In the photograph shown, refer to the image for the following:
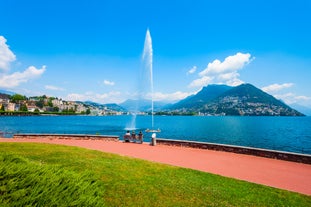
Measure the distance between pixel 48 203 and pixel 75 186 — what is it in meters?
0.79

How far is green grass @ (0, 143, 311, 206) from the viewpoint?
4037 millimetres

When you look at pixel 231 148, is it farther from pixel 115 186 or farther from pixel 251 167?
pixel 115 186

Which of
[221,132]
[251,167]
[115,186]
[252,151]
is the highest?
[115,186]

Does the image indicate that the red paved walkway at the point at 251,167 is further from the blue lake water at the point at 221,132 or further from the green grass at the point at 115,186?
the blue lake water at the point at 221,132

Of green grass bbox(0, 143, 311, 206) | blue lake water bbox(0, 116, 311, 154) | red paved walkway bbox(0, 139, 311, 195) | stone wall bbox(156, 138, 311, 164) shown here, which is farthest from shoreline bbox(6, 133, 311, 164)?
blue lake water bbox(0, 116, 311, 154)

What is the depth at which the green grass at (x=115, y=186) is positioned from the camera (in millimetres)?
4037

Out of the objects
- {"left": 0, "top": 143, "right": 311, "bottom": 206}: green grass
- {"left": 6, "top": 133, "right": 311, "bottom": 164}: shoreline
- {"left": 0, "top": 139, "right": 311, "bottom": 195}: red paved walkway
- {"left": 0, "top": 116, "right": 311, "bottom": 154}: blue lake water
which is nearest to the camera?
{"left": 0, "top": 143, "right": 311, "bottom": 206}: green grass

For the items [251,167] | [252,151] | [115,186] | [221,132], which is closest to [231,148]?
[252,151]

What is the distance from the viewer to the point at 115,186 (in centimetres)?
881

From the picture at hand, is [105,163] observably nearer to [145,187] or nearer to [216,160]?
[145,187]

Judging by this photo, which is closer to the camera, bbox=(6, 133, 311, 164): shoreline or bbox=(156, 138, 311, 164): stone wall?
bbox=(156, 138, 311, 164): stone wall

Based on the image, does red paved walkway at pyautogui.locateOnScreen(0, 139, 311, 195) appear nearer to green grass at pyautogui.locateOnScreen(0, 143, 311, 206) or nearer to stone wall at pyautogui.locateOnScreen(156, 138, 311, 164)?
stone wall at pyautogui.locateOnScreen(156, 138, 311, 164)

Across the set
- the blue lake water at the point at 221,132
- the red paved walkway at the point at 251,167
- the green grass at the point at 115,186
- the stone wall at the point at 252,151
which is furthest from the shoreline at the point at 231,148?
the blue lake water at the point at 221,132

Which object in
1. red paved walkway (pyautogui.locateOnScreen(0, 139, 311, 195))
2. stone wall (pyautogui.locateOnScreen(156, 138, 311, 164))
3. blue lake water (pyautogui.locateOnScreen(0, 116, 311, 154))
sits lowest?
blue lake water (pyautogui.locateOnScreen(0, 116, 311, 154))
